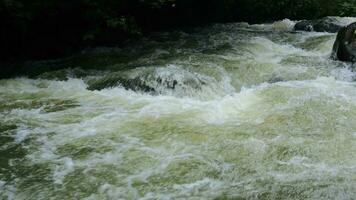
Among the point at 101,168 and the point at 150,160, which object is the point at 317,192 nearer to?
the point at 150,160

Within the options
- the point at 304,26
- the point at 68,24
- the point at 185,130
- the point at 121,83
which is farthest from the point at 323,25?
the point at 185,130

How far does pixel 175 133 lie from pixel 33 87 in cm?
323

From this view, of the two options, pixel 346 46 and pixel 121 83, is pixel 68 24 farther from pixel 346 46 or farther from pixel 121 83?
pixel 346 46

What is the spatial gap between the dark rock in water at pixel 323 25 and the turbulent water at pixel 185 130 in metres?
3.52

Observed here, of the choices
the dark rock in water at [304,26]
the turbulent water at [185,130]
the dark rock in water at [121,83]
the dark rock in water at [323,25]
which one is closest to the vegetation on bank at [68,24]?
the turbulent water at [185,130]

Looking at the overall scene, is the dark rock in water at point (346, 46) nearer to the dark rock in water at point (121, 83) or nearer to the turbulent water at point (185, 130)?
the turbulent water at point (185, 130)

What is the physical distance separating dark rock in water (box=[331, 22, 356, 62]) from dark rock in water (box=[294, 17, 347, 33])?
2867 millimetres

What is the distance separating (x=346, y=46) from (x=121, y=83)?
177 inches

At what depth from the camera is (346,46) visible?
8797mm

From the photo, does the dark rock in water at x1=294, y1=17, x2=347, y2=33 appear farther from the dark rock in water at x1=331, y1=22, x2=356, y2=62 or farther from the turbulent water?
the turbulent water

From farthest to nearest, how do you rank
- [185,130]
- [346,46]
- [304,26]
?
[304,26] → [346,46] → [185,130]

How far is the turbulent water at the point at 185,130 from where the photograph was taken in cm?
444

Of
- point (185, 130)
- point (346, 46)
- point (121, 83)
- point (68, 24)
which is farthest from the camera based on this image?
point (68, 24)

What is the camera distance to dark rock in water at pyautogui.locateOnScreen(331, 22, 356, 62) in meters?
8.64
